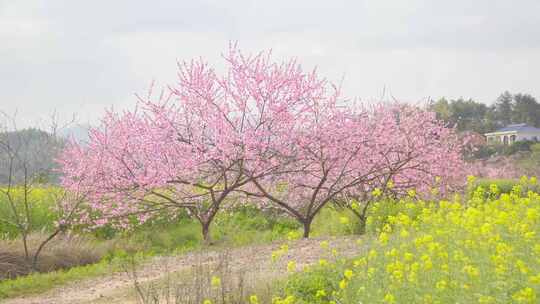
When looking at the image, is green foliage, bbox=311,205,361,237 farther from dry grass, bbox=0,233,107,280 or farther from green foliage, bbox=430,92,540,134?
green foliage, bbox=430,92,540,134

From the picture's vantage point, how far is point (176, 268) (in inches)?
385

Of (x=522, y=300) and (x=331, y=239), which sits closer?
(x=522, y=300)

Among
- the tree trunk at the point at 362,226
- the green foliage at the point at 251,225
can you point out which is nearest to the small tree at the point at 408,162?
the tree trunk at the point at 362,226

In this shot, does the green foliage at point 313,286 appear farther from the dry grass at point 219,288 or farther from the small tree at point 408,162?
the small tree at point 408,162

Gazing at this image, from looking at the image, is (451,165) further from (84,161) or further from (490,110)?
(490,110)

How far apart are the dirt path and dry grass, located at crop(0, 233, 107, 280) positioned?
1.58 meters

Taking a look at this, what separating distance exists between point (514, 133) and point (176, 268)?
118ft

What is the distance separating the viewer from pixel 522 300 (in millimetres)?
4500

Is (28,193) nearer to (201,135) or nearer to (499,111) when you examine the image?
(201,135)

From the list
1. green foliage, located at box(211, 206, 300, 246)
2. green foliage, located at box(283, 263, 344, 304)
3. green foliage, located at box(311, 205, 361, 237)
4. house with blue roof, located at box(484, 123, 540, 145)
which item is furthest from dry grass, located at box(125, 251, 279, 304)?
house with blue roof, located at box(484, 123, 540, 145)

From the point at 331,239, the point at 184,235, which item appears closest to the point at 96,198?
the point at 184,235

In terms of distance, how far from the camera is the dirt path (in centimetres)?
840

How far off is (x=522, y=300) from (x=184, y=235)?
11.1 metres

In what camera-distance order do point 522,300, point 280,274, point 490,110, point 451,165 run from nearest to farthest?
point 522,300 < point 280,274 < point 451,165 < point 490,110
